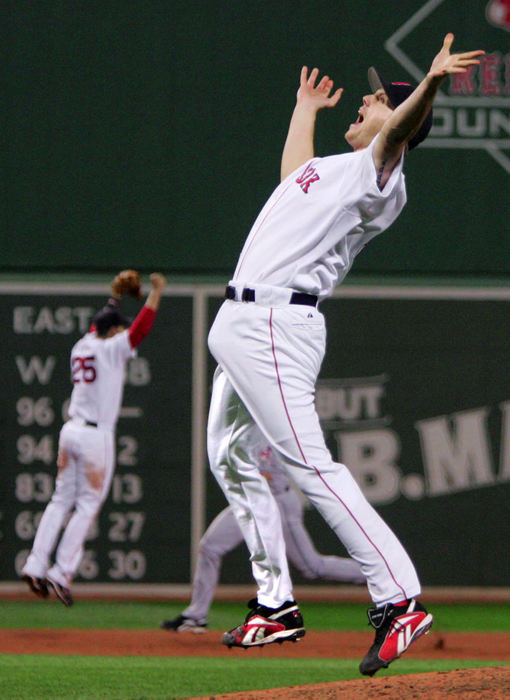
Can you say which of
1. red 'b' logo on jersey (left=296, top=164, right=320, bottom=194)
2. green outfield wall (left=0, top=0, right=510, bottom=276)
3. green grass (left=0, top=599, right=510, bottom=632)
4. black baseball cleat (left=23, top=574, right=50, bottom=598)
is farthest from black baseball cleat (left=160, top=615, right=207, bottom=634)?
red 'b' logo on jersey (left=296, top=164, right=320, bottom=194)

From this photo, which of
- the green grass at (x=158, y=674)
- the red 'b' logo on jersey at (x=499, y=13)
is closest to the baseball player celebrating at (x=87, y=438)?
the green grass at (x=158, y=674)

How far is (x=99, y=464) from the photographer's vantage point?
759cm

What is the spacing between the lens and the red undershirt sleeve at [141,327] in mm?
7543

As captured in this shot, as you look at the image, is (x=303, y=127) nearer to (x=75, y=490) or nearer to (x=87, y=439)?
(x=87, y=439)

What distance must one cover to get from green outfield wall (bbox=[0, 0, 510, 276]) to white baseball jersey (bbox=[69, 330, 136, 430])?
1.14 meters

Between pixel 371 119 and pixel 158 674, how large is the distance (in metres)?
2.96

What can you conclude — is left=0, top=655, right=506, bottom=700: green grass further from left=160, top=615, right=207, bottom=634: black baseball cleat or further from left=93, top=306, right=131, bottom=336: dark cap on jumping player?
left=93, top=306, right=131, bottom=336: dark cap on jumping player

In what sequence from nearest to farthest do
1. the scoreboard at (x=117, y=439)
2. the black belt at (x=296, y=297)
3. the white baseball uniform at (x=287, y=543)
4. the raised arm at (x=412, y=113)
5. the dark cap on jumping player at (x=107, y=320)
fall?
the raised arm at (x=412, y=113) → the black belt at (x=296, y=297) → the white baseball uniform at (x=287, y=543) → the dark cap on jumping player at (x=107, y=320) → the scoreboard at (x=117, y=439)

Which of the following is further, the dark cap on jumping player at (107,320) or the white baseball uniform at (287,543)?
the dark cap on jumping player at (107,320)

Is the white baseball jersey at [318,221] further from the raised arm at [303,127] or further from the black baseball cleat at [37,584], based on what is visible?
the black baseball cleat at [37,584]

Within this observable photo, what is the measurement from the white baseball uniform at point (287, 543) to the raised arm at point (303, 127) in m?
2.48

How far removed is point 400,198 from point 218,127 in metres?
4.97

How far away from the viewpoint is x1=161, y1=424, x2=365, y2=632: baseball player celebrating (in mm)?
6590

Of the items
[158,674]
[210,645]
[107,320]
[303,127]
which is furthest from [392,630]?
[107,320]
